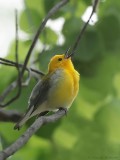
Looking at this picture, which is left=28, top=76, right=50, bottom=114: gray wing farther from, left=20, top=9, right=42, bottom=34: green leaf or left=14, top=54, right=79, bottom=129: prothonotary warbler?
left=20, top=9, right=42, bottom=34: green leaf

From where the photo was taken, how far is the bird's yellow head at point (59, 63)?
1208mm

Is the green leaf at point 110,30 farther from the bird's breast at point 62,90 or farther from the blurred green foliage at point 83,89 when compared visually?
the bird's breast at point 62,90

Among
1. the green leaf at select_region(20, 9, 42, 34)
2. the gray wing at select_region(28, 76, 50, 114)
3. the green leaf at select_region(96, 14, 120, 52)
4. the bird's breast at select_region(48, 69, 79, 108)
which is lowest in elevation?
the bird's breast at select_region(48, 69, 79, 108)

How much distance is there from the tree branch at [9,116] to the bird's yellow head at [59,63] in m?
0.25

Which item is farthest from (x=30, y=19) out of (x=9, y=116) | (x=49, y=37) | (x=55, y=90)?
(x=9, y=116)

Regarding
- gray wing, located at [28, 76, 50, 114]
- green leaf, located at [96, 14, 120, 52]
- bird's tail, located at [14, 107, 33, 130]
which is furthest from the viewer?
green leaf, located at [96, 14, 120, 52]

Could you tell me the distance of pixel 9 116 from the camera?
97 cm

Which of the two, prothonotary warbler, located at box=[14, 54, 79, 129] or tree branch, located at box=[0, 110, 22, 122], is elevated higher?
tree branch, located at box=[0, 110, 22, 122]

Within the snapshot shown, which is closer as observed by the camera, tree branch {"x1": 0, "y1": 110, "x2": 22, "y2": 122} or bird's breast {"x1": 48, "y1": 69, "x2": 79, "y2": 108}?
tree branch {"x1": 0, "y1": 110, "x2": 22, "y2": 122}

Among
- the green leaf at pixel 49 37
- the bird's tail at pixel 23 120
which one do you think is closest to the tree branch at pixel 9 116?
the bird's tail at pixel 23 120

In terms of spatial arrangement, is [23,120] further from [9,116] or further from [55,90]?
[55,90]

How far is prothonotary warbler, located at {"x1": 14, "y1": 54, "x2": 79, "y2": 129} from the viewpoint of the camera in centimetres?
106

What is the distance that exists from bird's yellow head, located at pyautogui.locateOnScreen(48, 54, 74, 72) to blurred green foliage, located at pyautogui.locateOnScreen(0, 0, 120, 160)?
0.02m

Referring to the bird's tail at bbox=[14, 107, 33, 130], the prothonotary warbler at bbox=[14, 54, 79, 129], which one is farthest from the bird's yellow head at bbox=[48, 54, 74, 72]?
the bird's tail at bbox=[14, 107, 33, 130]
